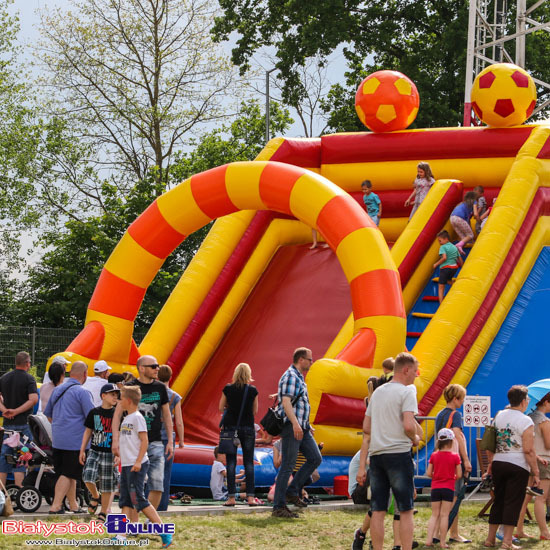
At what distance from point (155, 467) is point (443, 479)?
1.95 meters

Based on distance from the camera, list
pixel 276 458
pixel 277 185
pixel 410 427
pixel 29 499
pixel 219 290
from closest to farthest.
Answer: pixel 410 427, pixel 29 499, pixel 276 458, pixel 277 185, pixel 219 290

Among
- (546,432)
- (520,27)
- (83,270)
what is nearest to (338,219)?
(546,432)

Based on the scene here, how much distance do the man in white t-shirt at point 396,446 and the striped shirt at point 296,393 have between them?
1.67 metres

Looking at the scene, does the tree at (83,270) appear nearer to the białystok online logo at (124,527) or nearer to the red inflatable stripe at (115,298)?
the red inflatable stripe at (115,298)

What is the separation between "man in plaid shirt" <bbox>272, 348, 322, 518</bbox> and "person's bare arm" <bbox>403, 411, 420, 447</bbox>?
1798mm

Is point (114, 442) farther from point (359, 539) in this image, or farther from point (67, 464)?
point (359, 539)

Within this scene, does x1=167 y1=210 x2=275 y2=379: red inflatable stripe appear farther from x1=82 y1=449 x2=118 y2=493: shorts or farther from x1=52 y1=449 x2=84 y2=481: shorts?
x1=82 y1=449 x2=118 y2=493: shorts

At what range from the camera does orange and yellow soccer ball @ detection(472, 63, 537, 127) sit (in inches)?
440

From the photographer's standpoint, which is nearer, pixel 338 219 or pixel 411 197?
pixel 338 219

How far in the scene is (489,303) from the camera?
9688 millimetres

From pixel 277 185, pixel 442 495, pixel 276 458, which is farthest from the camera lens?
pixel 277 185

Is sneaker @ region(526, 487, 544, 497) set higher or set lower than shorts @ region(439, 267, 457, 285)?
Result: lower

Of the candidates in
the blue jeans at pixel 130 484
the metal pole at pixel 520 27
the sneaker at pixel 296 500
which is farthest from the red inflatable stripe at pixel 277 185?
the metal pole at pixel 520 27

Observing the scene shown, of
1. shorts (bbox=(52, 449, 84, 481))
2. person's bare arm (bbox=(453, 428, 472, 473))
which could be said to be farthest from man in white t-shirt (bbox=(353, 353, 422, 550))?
shorts (bbox=(52, 449, 84, 481))
